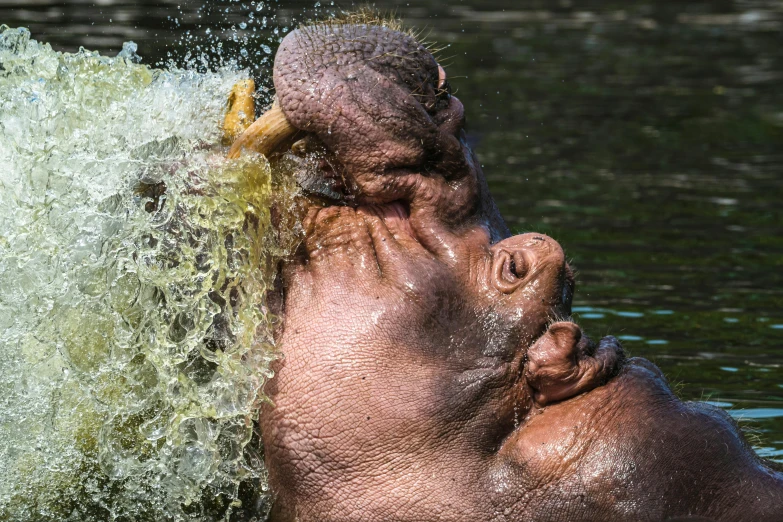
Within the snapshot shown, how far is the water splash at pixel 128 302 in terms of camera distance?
15.0 ft

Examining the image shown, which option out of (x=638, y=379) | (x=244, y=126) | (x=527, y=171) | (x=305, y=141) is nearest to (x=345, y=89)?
(x=305, y=141)

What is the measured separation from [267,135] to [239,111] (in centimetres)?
39

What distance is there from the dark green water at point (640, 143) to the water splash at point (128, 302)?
6.99 feet

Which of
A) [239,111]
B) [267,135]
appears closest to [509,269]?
[267,135]

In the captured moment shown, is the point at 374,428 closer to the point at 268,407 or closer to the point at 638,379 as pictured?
the point at 268,407

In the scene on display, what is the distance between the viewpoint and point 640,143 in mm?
13906

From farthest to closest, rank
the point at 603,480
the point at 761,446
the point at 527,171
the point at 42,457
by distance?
1. the point at 527,171
2. the point at 761,446
3. the point at 42,457
4. the point at 603,480

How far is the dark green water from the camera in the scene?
8031 millimetres

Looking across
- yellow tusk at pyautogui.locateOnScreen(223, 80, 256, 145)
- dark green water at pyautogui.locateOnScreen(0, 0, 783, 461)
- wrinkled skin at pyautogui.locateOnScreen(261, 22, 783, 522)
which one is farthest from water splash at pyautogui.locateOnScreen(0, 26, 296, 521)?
dark green water at pyautogui.locateOnScreen(0, 0, 783, 461)

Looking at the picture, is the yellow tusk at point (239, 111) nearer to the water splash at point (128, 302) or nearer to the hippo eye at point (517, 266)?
the water splash at point (128, 302)

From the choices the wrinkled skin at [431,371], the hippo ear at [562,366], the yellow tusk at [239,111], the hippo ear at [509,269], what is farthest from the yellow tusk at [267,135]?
the hippo ear at [562,366]

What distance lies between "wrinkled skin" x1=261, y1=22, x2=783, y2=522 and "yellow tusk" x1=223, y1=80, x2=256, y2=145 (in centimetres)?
40

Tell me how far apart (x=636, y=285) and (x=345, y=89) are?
4.93m

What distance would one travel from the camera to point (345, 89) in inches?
175
